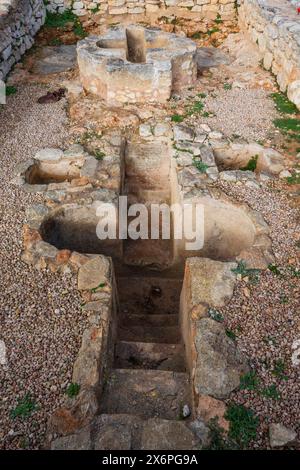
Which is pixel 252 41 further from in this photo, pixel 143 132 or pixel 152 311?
pixel 152 311

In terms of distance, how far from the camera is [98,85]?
9.04 metres

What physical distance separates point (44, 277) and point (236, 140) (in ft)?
15.8

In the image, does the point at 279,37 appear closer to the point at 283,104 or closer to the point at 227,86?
the point at 227,86

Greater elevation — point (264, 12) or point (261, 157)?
point (264, 12)

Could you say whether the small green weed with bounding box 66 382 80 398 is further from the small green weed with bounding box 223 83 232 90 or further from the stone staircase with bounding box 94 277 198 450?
the small green weed with bounding box 223 83 232 90

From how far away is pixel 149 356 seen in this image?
5070mm

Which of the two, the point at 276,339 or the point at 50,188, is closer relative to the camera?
the point at 276,339

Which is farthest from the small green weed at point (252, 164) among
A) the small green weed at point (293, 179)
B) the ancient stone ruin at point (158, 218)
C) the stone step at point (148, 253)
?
the stone step at point (148, 253)

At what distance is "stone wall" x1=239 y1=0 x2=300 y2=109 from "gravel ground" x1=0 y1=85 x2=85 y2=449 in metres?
6.48

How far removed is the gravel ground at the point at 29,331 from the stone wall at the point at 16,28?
5178mm

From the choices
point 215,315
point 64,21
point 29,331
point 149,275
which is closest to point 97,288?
point 29,331

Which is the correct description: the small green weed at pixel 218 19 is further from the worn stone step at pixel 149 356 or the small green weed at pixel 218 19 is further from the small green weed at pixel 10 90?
the worn stone step at pixel 149 356

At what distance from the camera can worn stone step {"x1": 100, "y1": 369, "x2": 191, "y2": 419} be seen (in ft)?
13.3
